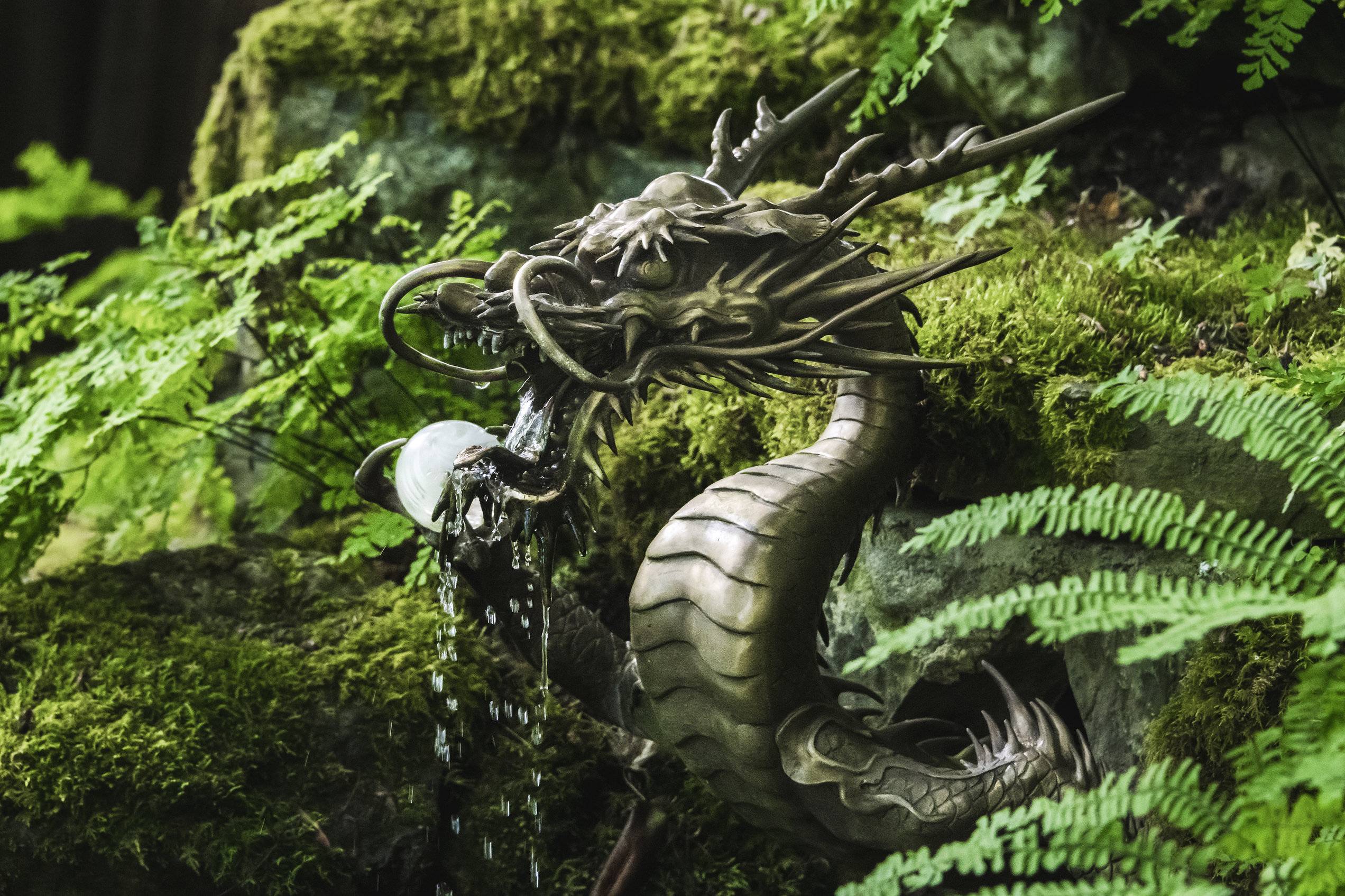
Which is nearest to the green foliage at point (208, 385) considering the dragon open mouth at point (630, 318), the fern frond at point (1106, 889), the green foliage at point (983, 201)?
the dragon open mouth at point (630, 318)

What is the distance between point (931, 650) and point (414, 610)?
156 centimetres

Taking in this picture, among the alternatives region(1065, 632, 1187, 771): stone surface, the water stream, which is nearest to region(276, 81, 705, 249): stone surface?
the water stream

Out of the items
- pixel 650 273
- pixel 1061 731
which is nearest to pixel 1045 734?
pixel 1061 731

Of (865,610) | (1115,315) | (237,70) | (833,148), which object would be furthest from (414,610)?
(237,70)

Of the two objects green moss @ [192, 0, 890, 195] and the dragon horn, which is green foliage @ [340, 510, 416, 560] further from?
green moss @ [192, 0, 890, 195]

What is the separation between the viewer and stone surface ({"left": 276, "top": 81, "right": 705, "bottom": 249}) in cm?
445

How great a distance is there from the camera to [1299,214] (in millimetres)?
3428

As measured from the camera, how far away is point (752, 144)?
2420mm

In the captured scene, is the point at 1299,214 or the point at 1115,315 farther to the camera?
the point at 1299,214

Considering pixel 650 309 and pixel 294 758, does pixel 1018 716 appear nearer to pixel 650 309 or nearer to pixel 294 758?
pixel 650 309

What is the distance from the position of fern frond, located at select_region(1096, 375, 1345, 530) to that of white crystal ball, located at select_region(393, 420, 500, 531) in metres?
1.32

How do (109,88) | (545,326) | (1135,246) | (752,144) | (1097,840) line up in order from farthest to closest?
(109,88) → (1135,246) → (752,144) → (545,326) → (1097,840)

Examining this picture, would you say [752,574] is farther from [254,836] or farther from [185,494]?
[185,494]

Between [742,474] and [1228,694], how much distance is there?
3.50 feet
